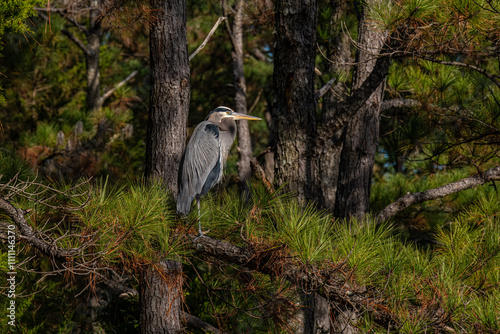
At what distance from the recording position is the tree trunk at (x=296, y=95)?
263 centimetres

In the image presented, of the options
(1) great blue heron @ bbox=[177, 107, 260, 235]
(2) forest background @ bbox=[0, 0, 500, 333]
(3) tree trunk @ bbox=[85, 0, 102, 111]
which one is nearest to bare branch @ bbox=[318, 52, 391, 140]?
(2) forest background @ bbox=[0, 0, 500, 333]

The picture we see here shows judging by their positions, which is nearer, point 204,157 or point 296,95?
point 296,95

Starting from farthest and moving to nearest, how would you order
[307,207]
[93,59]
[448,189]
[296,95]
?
[93,59]
[448,189]
[296,95]
[307,207]

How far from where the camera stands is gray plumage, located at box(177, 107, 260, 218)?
2.73 metres

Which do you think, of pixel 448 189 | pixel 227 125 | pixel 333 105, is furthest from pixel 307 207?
pixel 333 105

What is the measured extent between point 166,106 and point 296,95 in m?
0.72

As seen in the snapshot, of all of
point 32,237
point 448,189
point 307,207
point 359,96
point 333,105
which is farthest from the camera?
point 333,105

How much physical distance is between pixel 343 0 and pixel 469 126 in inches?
69.4

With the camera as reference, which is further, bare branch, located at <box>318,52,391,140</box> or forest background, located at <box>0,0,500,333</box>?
bare branch, located at <box>318,52,391,140</box>

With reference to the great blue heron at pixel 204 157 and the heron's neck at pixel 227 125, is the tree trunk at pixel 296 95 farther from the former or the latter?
the heron's neck at pixel 227 125

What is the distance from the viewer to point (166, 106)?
256 centimetres

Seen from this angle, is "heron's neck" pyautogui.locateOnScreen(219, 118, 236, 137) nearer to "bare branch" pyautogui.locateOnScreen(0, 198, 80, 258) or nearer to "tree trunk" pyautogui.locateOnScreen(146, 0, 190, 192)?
"tree trunk" pyautogui.locateOnScreen(146, 0, 190, 192)

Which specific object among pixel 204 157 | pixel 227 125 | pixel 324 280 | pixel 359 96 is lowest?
pixel 324 280

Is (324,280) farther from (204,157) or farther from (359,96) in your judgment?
(204,157)
